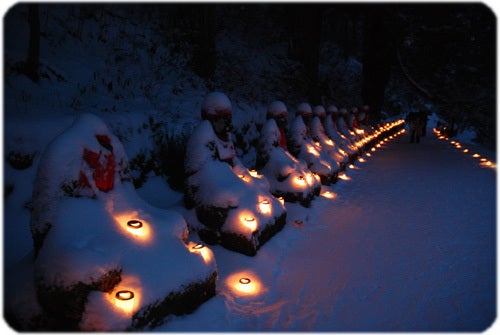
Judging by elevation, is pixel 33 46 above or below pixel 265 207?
above

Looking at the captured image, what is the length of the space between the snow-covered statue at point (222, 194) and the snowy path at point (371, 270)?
25cm

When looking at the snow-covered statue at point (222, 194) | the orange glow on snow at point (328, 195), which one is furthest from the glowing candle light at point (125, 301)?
the orange glow on snow at point (328, 195)

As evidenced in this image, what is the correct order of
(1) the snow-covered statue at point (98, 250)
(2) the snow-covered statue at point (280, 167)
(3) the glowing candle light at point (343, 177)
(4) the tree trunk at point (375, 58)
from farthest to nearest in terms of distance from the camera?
(4) the tree trunk at point (375, 58), (3) the glowing candle light at point (343, 177), (2) the snow-covered statue at point (280, 167), (1) the snow-covered statue at point (98, 250)

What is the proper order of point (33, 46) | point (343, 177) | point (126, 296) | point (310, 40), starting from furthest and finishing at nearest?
point (310, 40), point (343, 177), point (33, 46), point (126, 296)

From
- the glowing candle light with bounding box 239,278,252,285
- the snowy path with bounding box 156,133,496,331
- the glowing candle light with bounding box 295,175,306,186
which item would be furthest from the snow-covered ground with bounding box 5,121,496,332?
the glowing candle light with bounding box 295,175,306,186

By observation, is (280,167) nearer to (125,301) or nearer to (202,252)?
(202,252)

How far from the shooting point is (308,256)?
494cm

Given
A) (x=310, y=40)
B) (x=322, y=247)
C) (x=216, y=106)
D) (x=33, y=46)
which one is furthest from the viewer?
(x=310, y=40)

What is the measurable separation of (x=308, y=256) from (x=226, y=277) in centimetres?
134

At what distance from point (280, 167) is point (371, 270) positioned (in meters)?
3.08

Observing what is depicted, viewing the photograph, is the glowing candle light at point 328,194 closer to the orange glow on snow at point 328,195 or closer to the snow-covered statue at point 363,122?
the orange glow on snow at point 328,195

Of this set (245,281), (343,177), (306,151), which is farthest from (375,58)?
(245,281)

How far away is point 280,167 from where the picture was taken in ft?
23.1

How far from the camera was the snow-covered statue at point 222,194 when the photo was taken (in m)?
4.92
